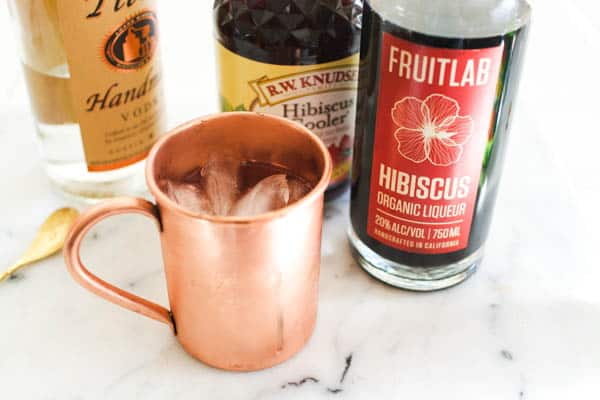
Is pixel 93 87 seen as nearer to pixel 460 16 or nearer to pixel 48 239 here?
pixel 48 239

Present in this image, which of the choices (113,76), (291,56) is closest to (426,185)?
(291,56)

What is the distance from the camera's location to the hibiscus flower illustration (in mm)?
537

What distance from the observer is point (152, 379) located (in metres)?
0.56

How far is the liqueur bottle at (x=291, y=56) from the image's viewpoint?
61 centimetres

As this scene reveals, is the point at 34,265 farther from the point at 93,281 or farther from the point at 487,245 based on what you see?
the point at 487,245

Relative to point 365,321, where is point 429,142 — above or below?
above

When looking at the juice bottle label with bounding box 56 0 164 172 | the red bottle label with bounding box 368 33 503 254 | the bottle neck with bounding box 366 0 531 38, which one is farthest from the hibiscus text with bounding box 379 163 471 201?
the juice bottle label with bounding box 56 0 164 172

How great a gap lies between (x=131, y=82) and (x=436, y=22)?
291mm

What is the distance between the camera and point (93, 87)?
2.20ft

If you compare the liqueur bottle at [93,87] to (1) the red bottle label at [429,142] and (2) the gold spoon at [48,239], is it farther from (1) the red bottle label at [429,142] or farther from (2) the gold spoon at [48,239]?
(1) the red bottle label at [429,142]

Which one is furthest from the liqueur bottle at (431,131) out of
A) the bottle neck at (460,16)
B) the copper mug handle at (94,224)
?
the copper mug handle at (94,224)

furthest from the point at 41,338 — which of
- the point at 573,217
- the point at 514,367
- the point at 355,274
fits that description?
the point at 573,217

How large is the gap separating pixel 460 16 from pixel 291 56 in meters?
0.15

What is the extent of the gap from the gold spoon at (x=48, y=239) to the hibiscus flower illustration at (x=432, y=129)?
29cm
